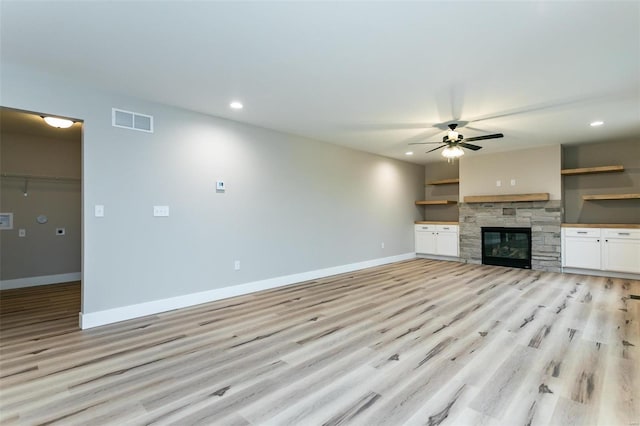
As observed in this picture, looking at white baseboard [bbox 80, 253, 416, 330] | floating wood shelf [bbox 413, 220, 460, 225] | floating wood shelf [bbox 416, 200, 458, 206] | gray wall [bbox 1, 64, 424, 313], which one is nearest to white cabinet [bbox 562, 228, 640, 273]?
floating wood shelf [bbox 413, 220, 460, 225]

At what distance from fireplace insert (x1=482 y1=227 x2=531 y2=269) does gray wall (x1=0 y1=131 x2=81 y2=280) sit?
27.5 feet

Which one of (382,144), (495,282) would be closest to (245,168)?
(382,144)

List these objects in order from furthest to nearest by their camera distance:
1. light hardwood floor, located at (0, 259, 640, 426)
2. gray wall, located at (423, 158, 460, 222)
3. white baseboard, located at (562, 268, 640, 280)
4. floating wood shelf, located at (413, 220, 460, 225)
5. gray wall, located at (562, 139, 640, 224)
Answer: gray wall, located at (423, 158, 460, 222), floating wood shelf, located at (413, 220, 460, 225), gray wall, located at (562, 139, 640, 224), white baseboard, located at (562, 268, 640, 280), light hardwood floor, located at (0, 259, 640, 426)

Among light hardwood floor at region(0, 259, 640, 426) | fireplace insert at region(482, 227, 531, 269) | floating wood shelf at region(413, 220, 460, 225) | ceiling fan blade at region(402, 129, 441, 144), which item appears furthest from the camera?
floating wood shelf at region(413, 220, 460, 225)

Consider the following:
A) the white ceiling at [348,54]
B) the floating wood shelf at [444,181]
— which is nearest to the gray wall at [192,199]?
the white ceiling at [348,54]

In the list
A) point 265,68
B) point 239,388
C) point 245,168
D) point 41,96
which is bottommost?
point 239,388

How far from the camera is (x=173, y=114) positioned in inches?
158

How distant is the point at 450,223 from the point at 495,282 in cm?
252

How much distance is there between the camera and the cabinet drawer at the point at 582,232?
5.75m

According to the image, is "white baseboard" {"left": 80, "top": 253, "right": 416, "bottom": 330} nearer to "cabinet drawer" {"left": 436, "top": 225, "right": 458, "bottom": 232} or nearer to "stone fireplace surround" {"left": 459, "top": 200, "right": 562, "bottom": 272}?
"cabinet drawer" {"left": 436, "top": 225, "right": 458, "bottom": 232}

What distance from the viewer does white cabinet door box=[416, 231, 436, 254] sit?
790 centimetres

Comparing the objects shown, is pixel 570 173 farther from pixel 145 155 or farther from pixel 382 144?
pixel 145 155

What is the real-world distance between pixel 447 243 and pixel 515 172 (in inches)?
84.4

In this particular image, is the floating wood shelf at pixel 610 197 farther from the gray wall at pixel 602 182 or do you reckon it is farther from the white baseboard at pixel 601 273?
the white baseboard at pixel 601 273
